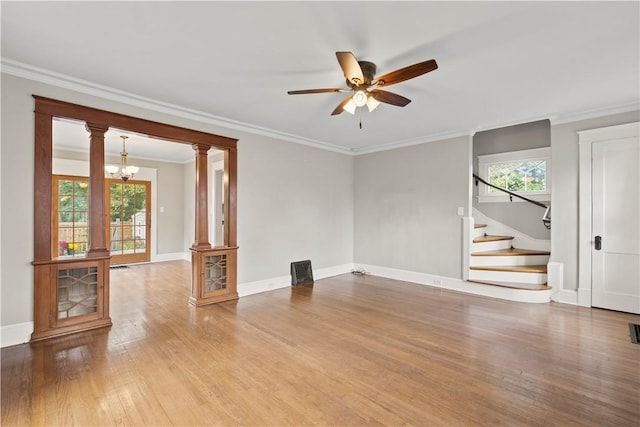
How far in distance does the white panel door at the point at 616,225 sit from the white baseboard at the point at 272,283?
403 cm

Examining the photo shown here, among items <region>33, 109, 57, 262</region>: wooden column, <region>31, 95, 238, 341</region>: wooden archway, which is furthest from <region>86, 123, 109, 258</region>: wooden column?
<region>33, 109, 57, 262</region>: wooden column

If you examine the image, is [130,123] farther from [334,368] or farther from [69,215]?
[69,215]

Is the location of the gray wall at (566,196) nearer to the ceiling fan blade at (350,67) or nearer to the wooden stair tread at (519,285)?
the wooden stair tread at (519,285)

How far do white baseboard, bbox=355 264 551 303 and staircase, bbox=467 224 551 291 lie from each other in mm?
65

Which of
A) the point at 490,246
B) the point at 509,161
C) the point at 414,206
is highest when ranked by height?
the point at 509,161

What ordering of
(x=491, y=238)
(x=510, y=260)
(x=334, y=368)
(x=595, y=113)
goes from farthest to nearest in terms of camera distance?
(x=491, y=238)
(x=510, y=260)
(x=595, y=113)
(x=334, y=368)

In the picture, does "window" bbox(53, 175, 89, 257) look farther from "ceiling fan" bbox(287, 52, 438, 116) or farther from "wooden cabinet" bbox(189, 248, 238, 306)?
"ceiling fan" bbox(287, 52, 438, 116)

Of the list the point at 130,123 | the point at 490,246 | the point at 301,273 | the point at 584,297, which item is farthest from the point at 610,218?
the point at 130,123

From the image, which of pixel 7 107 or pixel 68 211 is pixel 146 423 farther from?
pixel 68 211

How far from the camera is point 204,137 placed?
4.33 metres

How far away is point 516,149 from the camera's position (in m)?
5.55

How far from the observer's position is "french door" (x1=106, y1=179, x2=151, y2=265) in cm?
705

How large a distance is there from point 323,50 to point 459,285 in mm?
4244

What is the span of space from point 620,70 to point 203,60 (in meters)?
3.94
